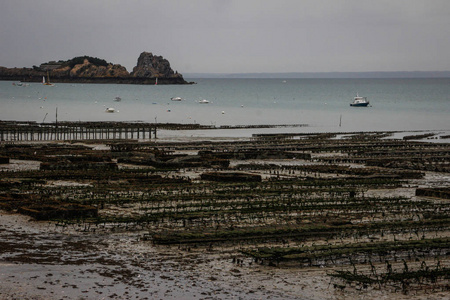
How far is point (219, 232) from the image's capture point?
77.1 feet

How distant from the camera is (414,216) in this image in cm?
2853

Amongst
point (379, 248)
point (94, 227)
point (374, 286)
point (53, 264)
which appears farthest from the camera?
point (94, 227)

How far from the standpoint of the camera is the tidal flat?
1870cm

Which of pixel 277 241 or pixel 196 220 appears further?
pixel 196 220

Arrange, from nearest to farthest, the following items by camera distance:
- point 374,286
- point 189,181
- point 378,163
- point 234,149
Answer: point 374,286
point 189,181
point 378,163
point 234,149

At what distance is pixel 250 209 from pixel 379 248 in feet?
24.0

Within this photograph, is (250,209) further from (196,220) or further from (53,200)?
(53,200)

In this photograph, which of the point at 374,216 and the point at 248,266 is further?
the point at 374,216

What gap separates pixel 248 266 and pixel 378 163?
1177 inches

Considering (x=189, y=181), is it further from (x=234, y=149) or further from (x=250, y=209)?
(x=234, y=149)

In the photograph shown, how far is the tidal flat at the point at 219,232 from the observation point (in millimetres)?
18703

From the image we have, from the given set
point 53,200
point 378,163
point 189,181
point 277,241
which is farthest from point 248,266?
point 378,163

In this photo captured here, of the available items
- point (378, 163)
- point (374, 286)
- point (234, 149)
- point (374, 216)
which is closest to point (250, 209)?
point (374, 216)

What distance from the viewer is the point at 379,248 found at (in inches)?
867
